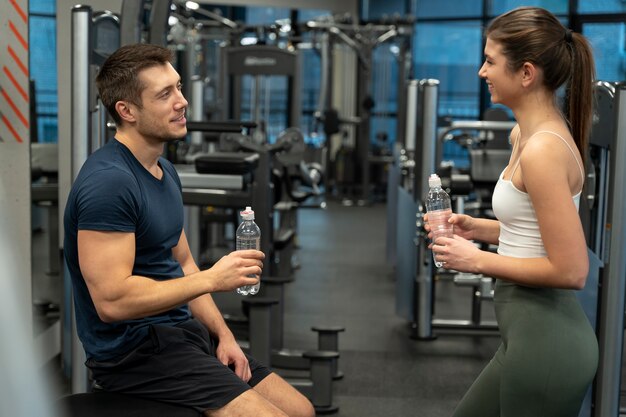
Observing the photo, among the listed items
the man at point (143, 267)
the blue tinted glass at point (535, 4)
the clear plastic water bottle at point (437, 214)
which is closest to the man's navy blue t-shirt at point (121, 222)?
the man at point (143, 267)

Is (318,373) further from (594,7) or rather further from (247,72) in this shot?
(594,7)

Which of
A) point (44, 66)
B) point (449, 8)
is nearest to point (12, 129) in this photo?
point (44, 66)

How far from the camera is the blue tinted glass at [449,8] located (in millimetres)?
10930

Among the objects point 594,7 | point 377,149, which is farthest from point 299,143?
point 594,7

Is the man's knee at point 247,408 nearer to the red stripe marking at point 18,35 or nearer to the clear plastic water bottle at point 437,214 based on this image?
the clear plastic water bottle at point 437,214

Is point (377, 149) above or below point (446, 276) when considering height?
above

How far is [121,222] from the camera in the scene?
6.26 feet

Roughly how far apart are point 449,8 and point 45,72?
8.00 m

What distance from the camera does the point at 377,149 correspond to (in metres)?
10.6

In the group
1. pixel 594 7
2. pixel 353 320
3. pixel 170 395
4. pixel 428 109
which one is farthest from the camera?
pixel 594 7

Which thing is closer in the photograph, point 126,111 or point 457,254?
point 457,254

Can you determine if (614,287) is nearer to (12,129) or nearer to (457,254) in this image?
(457,254)

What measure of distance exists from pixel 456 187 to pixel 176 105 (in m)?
2.71

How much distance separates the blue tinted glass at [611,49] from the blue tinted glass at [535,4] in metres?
0.44
